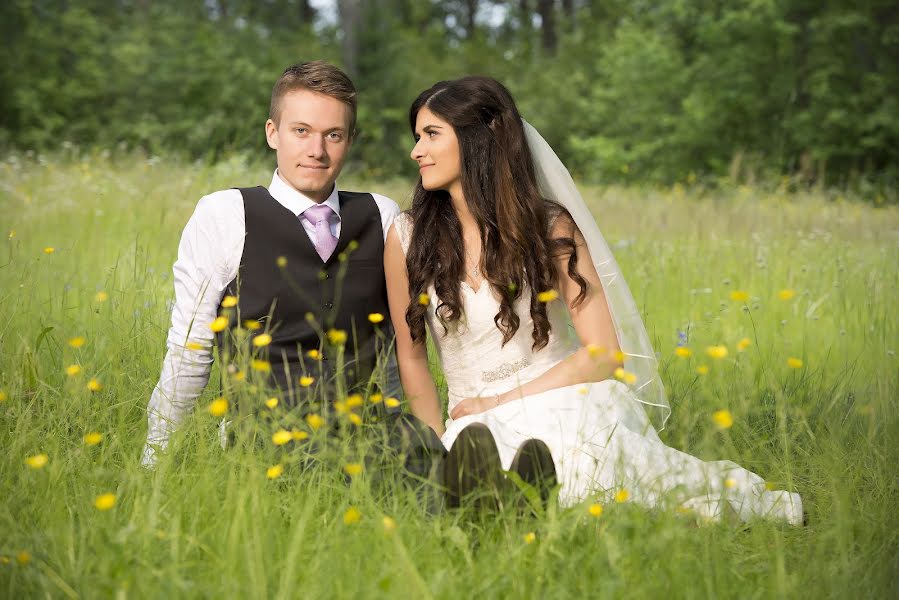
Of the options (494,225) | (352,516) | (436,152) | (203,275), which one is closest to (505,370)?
(494,225)

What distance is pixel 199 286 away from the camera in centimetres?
321

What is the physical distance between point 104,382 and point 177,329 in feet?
1.42

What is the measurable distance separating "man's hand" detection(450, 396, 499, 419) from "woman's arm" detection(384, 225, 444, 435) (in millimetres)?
87

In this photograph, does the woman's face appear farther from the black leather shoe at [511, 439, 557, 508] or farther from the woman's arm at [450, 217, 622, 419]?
the black leather shoe at [511, 439, 557, 508]

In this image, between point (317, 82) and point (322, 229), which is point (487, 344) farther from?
point (317, 82)

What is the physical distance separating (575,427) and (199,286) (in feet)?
4.54

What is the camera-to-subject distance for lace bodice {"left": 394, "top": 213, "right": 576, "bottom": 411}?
134 inches

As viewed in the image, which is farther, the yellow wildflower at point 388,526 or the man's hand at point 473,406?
the man's hand at point 473,406

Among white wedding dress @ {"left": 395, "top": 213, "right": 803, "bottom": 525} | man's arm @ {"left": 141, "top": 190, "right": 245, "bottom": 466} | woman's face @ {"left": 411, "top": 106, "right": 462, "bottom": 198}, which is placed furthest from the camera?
woman's face @ {"left": 411, "top": 106, "right": 462, "bottom": 198}

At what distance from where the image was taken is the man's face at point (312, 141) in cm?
319

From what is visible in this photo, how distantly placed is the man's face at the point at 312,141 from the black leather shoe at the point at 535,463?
131 cm

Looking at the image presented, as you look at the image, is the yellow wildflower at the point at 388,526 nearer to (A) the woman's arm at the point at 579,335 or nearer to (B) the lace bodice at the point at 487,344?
(A) the woman's arm at the point at 579,335

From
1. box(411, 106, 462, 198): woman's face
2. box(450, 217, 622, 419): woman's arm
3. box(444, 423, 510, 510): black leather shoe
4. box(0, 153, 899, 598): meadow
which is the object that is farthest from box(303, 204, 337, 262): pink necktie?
box(444, 423, 510, 510): black leather shoe

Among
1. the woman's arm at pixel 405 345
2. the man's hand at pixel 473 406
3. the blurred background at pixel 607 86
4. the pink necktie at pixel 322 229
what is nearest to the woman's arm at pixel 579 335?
the man's hand at pixel 473 406
